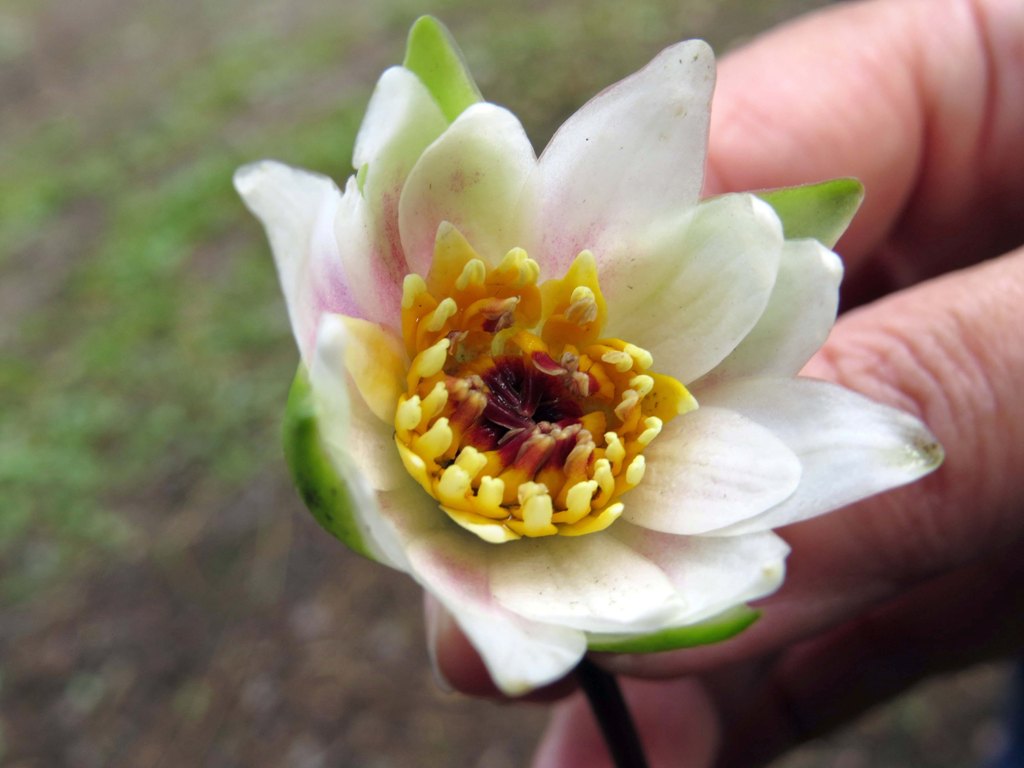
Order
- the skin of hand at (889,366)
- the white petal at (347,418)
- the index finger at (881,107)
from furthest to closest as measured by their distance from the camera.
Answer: the index finger at (881,107), the skin of hand at (889,366), the white petal at (347,418)

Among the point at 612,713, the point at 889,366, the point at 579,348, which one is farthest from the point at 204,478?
the point at 889,366

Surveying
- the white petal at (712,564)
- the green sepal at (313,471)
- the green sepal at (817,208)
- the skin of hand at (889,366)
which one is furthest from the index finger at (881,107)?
the green sepal at (313,471)

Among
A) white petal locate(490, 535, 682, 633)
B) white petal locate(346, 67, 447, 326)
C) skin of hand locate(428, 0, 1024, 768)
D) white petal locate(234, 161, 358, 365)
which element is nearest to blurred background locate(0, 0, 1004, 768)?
skin of hand locate(428, 0, 1024, 768)

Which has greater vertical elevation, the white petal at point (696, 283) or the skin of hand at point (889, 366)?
the white petal at point (696, 283)

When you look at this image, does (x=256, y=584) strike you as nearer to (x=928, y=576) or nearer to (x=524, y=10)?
(x=928, y=576)

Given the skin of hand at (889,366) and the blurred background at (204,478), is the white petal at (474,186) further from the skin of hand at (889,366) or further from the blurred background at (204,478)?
the blurred background at (204,478)

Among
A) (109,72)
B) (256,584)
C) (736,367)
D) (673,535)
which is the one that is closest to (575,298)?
(736,367)

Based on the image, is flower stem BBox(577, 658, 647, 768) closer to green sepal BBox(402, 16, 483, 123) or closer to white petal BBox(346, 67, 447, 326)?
white petal BBox(346, 67, 447, 326)

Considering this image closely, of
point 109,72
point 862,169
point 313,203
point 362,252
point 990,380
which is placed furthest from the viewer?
point 109,72
